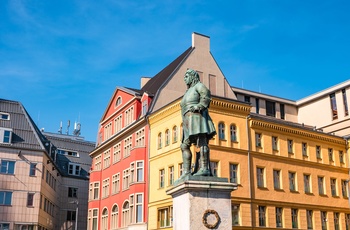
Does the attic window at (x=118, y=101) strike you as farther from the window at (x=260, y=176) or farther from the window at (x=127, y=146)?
the window at (x=260, y=176)

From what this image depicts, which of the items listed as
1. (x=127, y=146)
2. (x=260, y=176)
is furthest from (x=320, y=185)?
(x=127, y=146)

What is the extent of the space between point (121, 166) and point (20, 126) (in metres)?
14.6

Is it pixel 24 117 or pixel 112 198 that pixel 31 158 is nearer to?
pixel 24 117

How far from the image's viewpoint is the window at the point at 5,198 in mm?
49978

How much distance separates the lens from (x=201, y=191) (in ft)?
42.7

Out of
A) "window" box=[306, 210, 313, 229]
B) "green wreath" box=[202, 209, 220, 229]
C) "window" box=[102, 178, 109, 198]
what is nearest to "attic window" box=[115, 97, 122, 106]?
"window" box=[102, 178, 109, 198]

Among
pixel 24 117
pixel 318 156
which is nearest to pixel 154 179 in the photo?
pixel 318 156

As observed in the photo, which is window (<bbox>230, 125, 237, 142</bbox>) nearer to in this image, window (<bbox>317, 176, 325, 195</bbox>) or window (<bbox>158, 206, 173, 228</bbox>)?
window (<bbox>158, 206, 173, 228</bbox>)

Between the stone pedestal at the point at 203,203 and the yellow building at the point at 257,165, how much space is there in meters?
24.4

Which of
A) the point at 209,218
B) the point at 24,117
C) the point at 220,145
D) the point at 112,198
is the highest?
the point at 24,117

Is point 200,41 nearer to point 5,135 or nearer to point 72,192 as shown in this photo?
point 5,135

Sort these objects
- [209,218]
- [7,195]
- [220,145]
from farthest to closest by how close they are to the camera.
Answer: [7,195], [220,145], [209,218]

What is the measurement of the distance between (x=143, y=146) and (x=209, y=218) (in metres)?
31.0

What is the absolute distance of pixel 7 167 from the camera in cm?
5109
